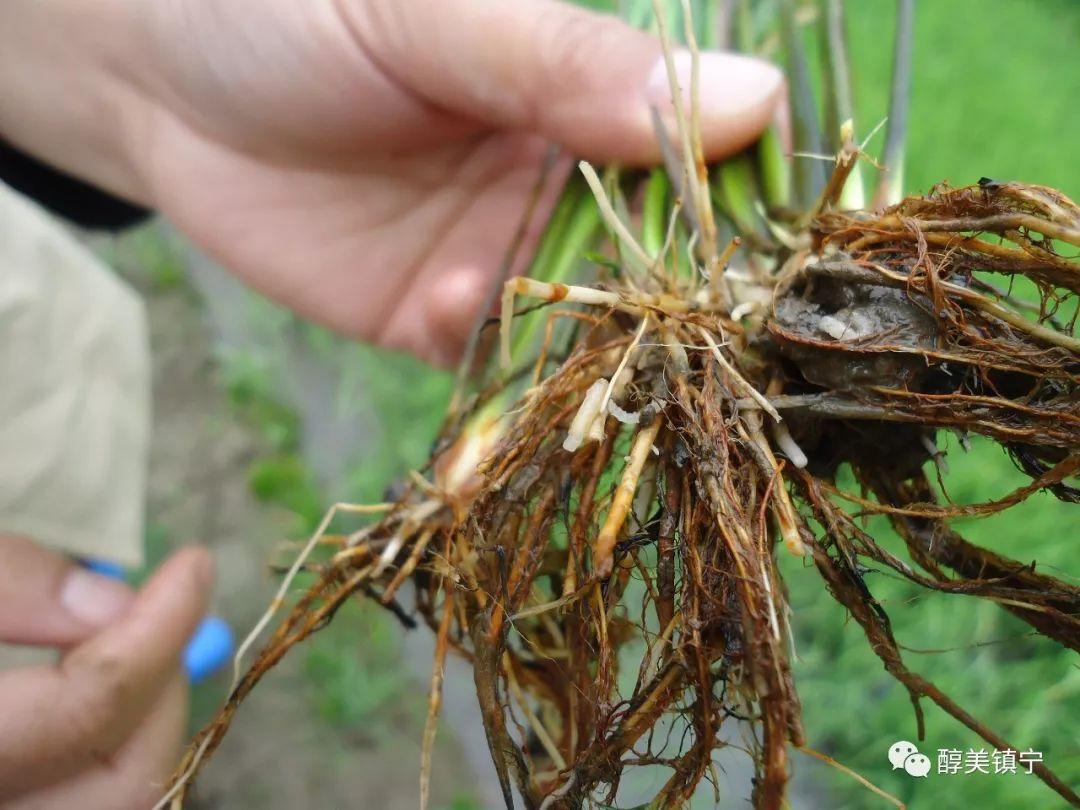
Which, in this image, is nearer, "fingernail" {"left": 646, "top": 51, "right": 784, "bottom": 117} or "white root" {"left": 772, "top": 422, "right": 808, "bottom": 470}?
"white root" {"left": 772, "top": 422, "right": 808, "bottom": 470}

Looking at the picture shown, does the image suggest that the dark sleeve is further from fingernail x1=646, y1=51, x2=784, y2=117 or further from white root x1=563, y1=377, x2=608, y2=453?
white root x1=563, y1=377, x2=608, y2=453

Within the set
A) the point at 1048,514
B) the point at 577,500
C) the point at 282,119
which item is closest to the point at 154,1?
the point at 282,119

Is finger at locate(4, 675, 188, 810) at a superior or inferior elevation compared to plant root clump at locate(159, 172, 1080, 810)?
inferior

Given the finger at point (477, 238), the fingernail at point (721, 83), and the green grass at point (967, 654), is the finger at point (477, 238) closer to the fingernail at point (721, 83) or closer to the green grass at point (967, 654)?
the fingernail at point (721, 83)

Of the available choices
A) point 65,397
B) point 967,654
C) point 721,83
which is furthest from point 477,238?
point 967,654

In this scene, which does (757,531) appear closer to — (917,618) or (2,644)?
(917,618)

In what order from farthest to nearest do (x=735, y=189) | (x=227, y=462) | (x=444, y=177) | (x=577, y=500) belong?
1. (x=227, y=462)
2. (x=444, y=177)
3. (x=735, y=189)
4. (x=577, y=500)

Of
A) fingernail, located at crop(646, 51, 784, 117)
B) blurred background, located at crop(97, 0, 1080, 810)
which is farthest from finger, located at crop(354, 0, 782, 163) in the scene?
blurred background, located at crop(97, 0, 1080, 810)
